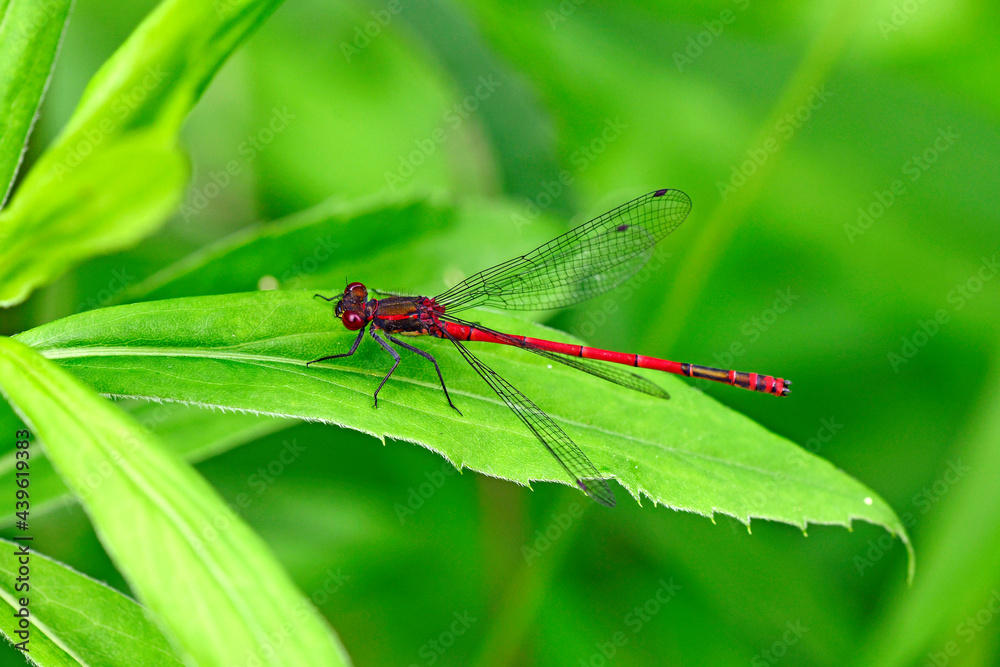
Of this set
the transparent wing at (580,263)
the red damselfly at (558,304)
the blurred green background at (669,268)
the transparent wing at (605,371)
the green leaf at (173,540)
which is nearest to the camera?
the green leaf at (173,540)

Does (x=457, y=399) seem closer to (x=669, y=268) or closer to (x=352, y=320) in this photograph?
(x=352, y=320)

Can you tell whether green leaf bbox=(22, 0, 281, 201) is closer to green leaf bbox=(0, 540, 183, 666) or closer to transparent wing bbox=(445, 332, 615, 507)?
green leaf bbox=(0, 540, 183, 666)

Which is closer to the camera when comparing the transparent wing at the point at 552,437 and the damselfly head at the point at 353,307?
the transparent wing at the point at 552,437

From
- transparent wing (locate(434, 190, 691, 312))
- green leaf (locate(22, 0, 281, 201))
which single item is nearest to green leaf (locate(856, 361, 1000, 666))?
transparent wing (locate(434, 190, 691, 312))

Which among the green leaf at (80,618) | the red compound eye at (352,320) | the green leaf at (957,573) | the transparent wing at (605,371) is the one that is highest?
the red compound eye at (352,320)

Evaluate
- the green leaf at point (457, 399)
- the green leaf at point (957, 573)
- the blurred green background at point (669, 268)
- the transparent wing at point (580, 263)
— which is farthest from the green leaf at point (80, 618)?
the green leaf at point (957, 573)

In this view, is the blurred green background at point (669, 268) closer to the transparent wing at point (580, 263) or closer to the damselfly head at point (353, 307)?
the transparent wing at point (580, 263)
